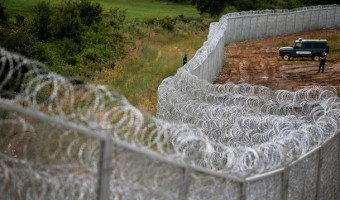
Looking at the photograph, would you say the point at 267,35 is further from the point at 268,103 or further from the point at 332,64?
the point at 268,103

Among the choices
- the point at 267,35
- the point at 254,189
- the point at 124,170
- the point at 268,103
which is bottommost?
the point at 267,35

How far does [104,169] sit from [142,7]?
73.5 meters

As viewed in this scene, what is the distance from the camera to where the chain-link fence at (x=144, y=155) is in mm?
5262

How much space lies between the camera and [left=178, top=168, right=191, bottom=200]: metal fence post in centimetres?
574

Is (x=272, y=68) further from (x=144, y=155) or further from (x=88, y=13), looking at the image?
(x=144, y=155)

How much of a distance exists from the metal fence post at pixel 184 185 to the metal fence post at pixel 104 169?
→ 909 millimetres

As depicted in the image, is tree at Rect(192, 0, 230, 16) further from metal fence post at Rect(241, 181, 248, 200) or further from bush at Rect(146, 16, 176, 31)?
metal fence post at Rect(241, 181, 248, 200)

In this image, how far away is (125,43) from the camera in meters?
44.0

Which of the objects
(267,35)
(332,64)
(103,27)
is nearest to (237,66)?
(332,64)

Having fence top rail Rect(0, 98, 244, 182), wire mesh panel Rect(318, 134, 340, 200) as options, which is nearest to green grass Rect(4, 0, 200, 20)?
wire mesh panel Rect(318, 134, 340, 200)

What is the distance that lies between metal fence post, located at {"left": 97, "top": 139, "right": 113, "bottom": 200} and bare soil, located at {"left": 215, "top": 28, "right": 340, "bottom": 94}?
26.1 m

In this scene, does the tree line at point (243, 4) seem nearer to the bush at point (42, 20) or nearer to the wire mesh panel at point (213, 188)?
the bush at point (42, 20)

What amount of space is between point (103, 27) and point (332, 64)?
629 inches

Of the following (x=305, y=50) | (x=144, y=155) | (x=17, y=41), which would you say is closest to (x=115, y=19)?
(x=305, y=50)
